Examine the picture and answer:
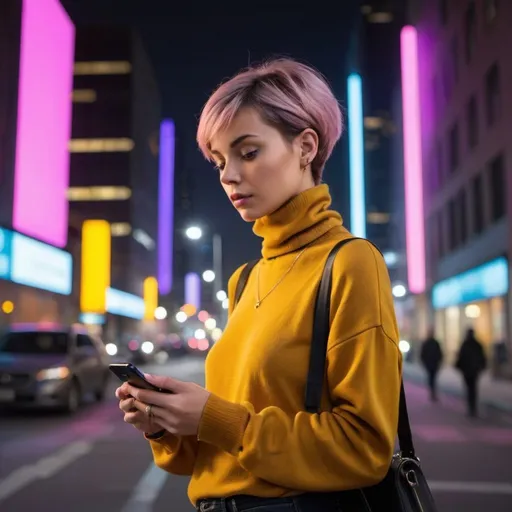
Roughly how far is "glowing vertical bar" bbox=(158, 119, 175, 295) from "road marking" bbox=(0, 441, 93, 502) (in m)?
90.7

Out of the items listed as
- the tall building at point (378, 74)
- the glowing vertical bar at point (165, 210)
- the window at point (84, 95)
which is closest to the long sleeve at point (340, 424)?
the window at point (84, 95)

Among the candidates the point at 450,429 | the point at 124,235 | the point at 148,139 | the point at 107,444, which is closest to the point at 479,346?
the point at 450,429

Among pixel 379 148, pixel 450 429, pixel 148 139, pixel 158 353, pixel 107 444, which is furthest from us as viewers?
pixel 148 139

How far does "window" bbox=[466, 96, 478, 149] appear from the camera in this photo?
95.8 ft

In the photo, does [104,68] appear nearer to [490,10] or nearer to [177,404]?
[490,10]

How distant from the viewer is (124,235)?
78.8 metres

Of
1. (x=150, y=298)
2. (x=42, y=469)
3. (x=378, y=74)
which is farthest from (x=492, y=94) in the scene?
(x=378, y=74)

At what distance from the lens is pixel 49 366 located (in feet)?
44.5

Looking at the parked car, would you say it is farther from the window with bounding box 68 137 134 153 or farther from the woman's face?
the window with bounding box 68 137 134 153

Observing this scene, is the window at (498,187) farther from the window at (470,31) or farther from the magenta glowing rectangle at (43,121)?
the magenta glowing rectangle at (43,121)

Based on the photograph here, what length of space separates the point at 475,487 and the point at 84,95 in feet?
264

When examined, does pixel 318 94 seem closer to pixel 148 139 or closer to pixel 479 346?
pixel 479 346

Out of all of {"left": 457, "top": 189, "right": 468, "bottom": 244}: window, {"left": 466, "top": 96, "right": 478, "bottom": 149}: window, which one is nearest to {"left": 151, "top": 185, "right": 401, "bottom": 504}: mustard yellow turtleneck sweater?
{"left": 466, "top": 96, "right": 478, "bottom": 149}: window

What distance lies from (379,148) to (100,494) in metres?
85.7
